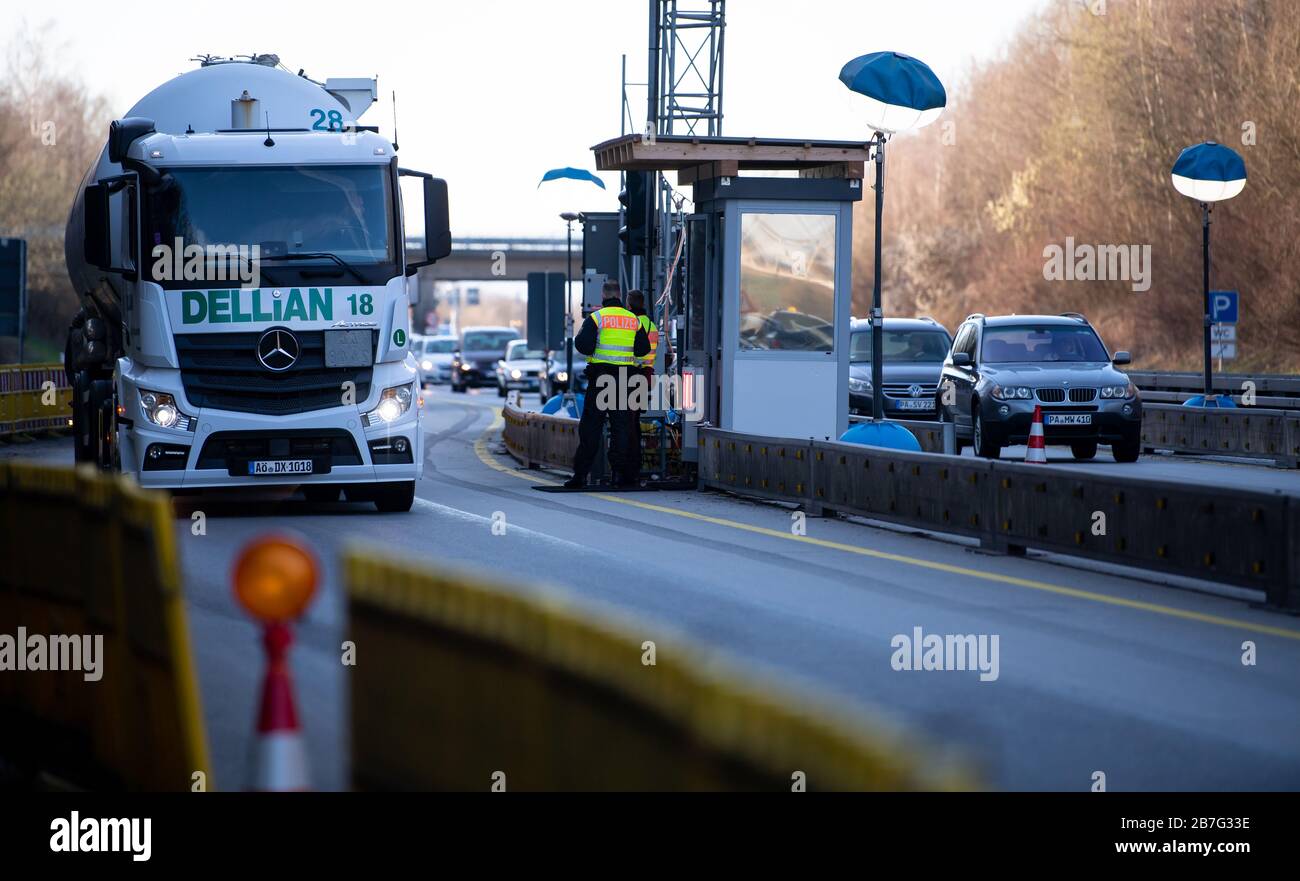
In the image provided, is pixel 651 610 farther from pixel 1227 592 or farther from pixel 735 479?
pixel 735 479

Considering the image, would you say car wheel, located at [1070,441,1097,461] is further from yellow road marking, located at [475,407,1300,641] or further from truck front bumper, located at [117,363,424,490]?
truck front bumper, located at [117,363,424,490]

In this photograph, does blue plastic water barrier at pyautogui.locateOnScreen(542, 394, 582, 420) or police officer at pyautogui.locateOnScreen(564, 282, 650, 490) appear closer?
police officer at pyautogui.locateOnScreen(564, 282, 650, 490)

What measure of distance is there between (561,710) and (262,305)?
496 inches

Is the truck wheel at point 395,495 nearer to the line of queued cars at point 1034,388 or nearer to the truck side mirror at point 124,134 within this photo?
the truck side mirror at point 124,134

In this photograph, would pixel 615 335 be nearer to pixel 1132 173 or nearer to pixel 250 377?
pixel 250 377

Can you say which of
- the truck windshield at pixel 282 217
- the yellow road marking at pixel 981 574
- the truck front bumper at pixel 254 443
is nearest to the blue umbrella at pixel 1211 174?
the yellow road marking at pixel 981 574

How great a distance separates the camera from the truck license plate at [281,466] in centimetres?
1591

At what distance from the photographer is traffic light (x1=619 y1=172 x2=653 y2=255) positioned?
1030 inches

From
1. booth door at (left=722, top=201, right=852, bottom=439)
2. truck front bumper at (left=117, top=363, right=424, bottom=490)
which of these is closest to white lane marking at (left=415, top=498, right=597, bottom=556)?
truck front bumper at (left=117, top=363, right=424, bottom=490)

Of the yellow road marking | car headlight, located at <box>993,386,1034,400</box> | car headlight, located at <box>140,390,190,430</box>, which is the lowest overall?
the yellow road marking

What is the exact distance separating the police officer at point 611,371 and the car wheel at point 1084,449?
757cm

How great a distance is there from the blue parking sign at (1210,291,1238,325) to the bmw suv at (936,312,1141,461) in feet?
25.7

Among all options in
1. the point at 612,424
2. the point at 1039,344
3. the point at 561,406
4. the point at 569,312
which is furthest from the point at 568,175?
the point at 612,424

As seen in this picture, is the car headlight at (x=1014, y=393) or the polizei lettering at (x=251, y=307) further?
the car headlight at (x=1014, y=393)
